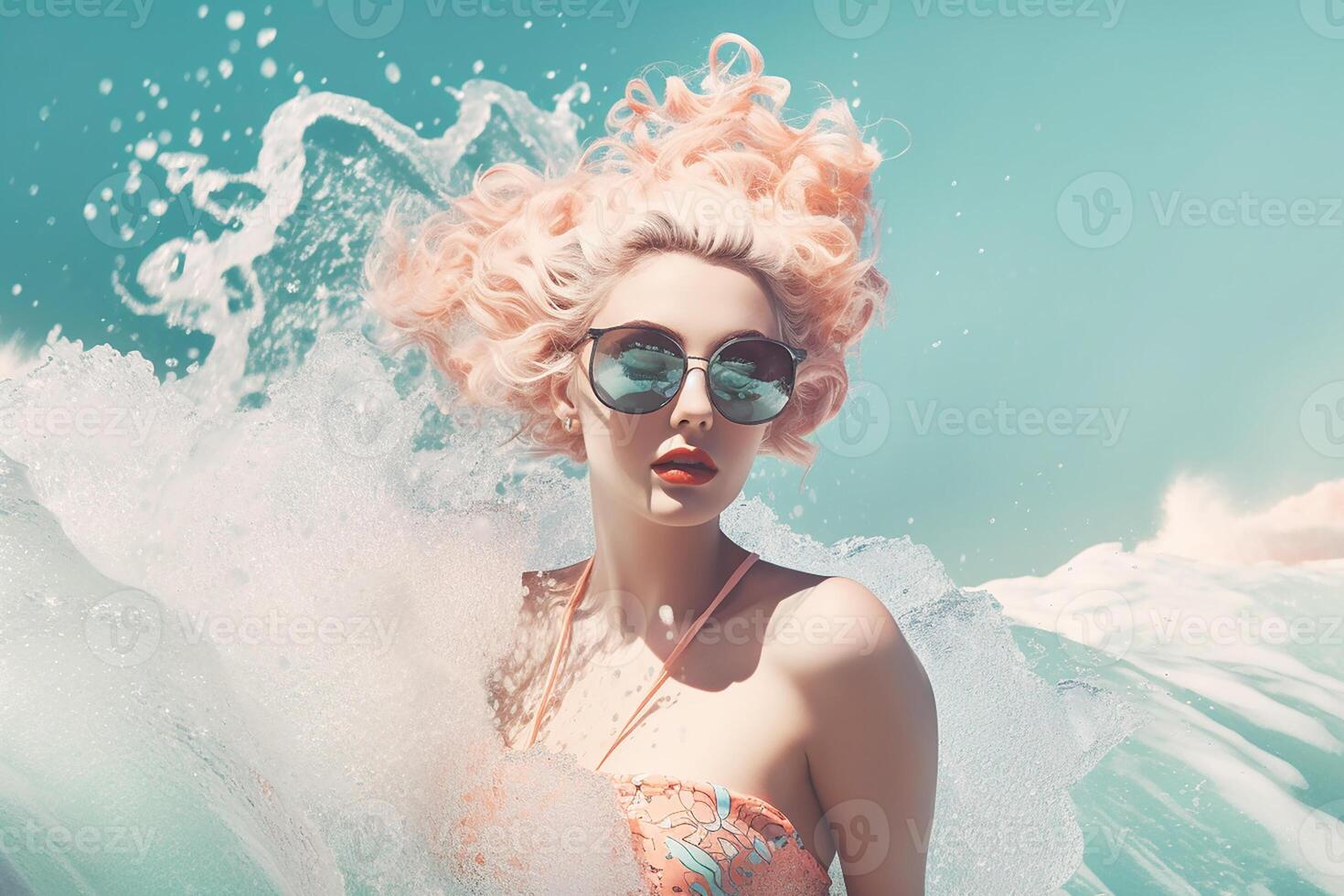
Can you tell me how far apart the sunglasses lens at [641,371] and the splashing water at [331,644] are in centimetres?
70

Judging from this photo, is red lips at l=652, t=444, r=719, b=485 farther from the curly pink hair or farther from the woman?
the curly pink hair

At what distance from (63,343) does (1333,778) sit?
5207 millimetres

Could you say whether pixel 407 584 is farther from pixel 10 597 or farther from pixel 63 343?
pixel 63 343

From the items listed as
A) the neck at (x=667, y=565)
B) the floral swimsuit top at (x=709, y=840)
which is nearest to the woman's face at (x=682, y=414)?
the neck at (x=667, y=565)

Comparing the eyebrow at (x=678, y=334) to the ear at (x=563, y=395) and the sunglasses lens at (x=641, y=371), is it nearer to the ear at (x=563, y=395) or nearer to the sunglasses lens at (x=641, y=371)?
the sunglasses lens at (x=641, y=371)

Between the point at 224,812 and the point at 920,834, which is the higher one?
the point at 920,834

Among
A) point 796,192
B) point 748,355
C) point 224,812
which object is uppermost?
point 796,192

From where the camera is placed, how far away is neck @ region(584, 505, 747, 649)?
8.29ft

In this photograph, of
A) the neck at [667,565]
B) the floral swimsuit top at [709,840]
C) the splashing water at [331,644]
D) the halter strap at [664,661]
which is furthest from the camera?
the neck at [667,565]

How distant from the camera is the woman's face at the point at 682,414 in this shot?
229 centimetres

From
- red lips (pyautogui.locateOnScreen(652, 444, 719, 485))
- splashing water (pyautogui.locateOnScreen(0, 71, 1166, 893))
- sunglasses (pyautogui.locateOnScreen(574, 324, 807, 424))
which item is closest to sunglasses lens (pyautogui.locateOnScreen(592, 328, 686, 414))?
A: sunglasses (pyautogui.locateOnScreen(574, 324, 807, 424))

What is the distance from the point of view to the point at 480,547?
2814 millimetres

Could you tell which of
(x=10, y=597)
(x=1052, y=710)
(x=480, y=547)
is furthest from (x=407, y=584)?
(x=1052, y=710)

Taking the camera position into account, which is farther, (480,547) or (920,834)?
(480,547)
